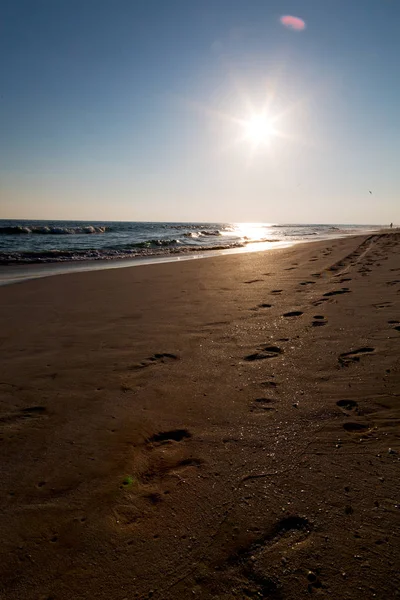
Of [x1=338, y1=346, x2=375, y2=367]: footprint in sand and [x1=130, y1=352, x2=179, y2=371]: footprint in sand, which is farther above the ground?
[x1=338, y1=346, x2=375, y2=367]: footprint in sand

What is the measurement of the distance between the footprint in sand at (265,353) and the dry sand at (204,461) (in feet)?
0.09

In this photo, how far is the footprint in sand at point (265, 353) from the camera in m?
3.44

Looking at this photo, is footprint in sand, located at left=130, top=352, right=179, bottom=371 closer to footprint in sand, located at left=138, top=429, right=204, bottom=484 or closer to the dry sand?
the dry sand

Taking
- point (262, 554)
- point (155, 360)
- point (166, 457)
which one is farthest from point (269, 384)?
point (262, 554)

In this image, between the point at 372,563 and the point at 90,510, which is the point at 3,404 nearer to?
the point at 90,510

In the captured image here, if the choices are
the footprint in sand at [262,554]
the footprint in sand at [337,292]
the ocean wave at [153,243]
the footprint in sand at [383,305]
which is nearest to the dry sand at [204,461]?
the footprint in sand at [262,554]

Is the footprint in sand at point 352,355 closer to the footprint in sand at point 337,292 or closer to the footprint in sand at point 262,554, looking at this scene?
the footprint in sand at point 262,554

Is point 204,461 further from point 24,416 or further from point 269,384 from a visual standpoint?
point 24,416

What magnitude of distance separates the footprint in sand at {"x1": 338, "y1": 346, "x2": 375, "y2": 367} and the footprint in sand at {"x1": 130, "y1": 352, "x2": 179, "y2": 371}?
1.65 meters

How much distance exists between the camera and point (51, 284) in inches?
340

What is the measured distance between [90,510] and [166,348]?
7.18 ft

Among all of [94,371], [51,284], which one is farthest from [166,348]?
[51,284]

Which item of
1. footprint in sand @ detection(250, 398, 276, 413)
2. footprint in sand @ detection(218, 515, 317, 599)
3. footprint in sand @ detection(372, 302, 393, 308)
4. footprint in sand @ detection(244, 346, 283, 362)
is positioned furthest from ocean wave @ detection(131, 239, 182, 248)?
footprint in sand @ detection(218, 515, 317, 599)

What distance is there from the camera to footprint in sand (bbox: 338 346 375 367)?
3182mm
